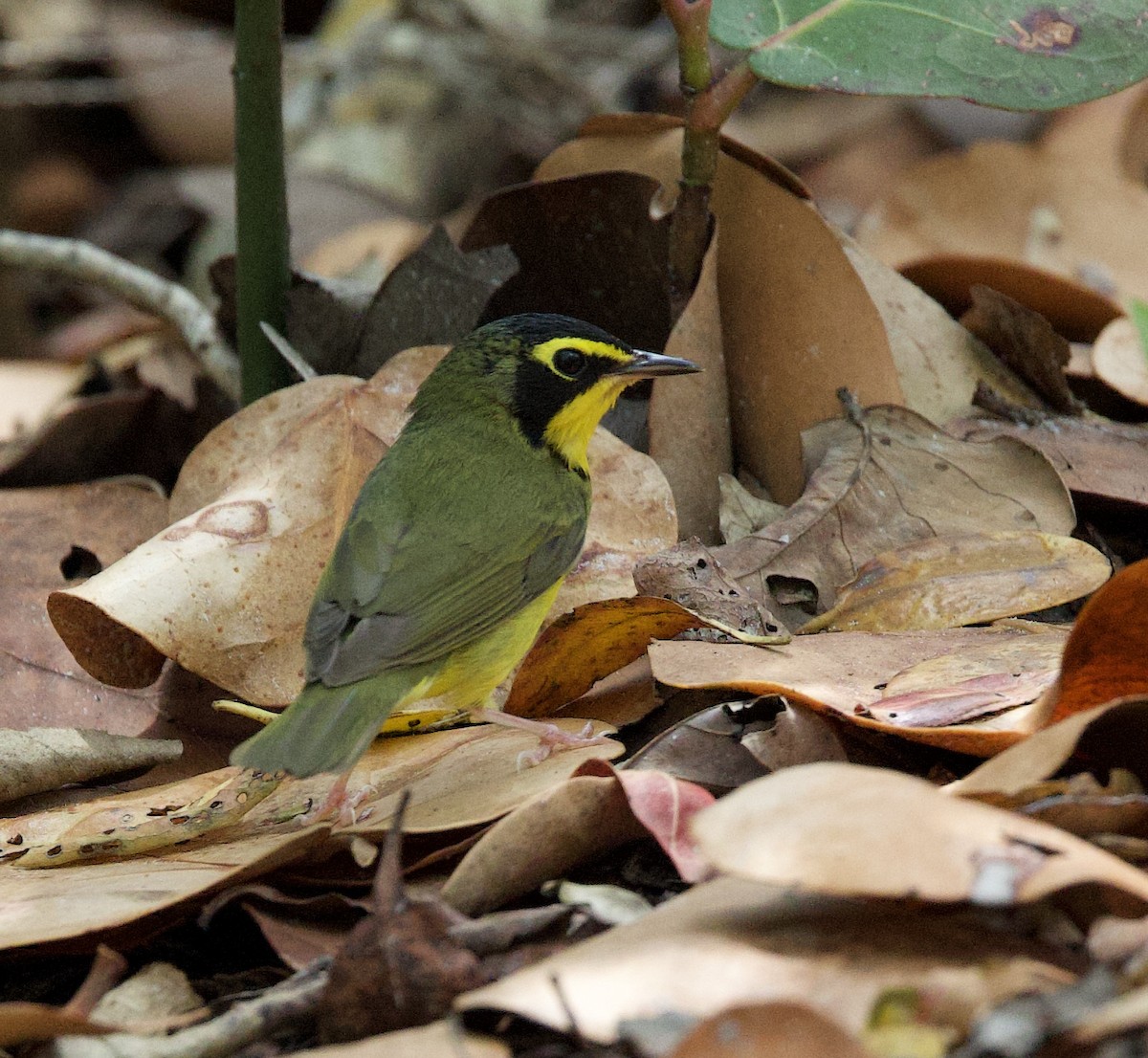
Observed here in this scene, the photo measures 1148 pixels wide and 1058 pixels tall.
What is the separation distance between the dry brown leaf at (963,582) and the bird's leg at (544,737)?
0.64 m

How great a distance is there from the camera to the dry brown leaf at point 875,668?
9.24 feet

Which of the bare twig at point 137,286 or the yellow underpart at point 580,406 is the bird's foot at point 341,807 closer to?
the yellow underpart at point 580,406

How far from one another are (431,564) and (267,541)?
409mm

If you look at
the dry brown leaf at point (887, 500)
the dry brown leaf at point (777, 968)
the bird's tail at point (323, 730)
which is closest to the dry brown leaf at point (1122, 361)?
the dry brown leaf at point (887, 500)

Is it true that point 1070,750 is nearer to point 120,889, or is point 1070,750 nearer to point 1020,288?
point 120,889

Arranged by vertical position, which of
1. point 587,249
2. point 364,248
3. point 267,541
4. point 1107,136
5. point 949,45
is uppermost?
point 949,45

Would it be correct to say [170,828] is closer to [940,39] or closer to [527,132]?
[940,39]

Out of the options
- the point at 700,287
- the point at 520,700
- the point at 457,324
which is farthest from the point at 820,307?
the point at 520,700

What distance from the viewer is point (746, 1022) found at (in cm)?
190

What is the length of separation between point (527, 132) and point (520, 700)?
5341mm

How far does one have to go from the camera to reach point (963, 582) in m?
3.58

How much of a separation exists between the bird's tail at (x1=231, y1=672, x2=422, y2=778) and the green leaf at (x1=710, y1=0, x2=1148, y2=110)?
5.79 feet

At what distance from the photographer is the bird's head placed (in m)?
4.12

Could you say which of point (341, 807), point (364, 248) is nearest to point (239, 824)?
point (341, 807)
